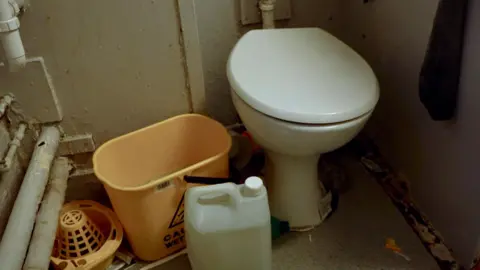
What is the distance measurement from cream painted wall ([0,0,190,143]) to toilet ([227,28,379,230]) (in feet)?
0.68

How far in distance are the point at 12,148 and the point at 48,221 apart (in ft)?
0.69

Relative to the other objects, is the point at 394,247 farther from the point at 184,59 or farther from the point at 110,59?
the point at 110,59

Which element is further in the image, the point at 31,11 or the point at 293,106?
the point at 31,11

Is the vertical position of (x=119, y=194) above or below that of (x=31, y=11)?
below

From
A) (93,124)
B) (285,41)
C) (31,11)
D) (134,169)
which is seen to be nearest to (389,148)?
(285,41)

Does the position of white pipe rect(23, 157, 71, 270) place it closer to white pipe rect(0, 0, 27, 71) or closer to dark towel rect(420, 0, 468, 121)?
white pipe rect(0, 0, 27, 71)

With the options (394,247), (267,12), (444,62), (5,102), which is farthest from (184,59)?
(394,247)

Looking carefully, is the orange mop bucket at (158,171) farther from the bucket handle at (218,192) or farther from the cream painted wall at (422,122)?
the cream painted wall at (422,122)

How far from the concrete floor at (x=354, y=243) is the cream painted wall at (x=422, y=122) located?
0.09m

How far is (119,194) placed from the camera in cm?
121

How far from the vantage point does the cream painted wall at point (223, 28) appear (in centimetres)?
150

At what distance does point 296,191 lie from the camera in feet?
4.44

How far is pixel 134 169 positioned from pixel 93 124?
0.16 metres

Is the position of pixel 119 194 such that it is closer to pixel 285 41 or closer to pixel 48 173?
pixel 48 173
